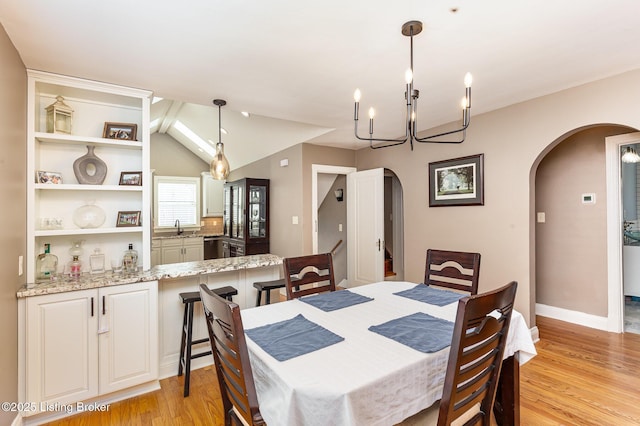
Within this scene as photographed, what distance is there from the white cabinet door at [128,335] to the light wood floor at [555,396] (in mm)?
186

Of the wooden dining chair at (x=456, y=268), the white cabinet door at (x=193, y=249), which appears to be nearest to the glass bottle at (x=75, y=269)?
the wooden dining chair at (x=456, y=268)

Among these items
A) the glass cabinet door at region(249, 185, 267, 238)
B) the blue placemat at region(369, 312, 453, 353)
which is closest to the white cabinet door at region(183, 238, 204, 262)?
the glass cabinet door at region(249, 185, 267, 238)

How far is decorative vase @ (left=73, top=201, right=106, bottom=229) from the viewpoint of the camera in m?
2.49

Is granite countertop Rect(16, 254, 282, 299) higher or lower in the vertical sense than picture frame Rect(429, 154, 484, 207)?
lower

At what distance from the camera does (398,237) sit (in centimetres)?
574

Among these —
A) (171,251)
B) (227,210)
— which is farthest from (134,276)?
(171,251)

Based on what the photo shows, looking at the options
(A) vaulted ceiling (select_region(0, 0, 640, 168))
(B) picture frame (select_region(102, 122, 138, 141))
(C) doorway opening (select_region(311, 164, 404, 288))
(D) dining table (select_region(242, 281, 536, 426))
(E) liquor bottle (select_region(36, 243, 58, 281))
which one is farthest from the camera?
(C) doorway opening (select_region(311, 164, 404, 288))

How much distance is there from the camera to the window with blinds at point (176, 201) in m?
7.33

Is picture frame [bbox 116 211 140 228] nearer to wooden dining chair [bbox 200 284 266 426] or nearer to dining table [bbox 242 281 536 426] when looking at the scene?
dining table [bbox 242 281 536 426]

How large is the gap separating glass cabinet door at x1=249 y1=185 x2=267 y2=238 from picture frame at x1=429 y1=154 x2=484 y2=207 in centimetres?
301

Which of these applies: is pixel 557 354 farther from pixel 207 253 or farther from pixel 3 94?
pixel 207 253

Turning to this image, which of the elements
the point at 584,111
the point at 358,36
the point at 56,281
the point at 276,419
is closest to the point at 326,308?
the point at 276,419

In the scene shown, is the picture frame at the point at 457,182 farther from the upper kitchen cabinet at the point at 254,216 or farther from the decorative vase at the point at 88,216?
the decorative vase at the point at 88,216

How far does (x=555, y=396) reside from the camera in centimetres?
223
